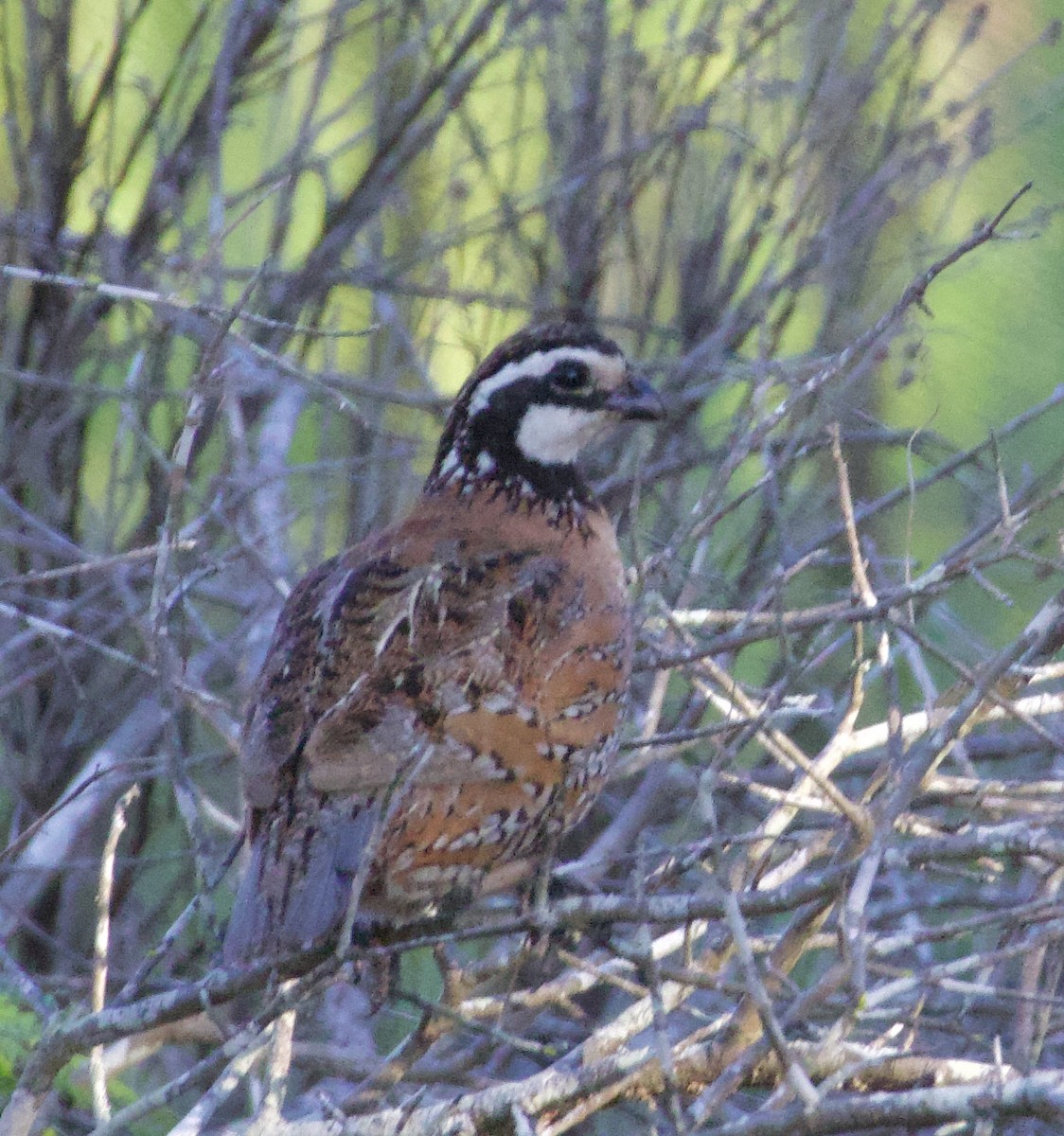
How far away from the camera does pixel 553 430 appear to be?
4633 millimetres

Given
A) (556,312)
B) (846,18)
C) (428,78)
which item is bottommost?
(556,312)

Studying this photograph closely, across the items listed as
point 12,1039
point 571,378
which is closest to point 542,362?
point 571,378

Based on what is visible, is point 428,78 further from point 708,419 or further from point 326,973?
point 326,973

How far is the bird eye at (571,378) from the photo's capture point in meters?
4.57

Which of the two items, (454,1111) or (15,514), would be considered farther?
(15,514)

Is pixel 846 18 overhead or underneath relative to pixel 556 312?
overhead

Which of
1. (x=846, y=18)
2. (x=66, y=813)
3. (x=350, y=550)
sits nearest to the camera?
(x=350, y=550)

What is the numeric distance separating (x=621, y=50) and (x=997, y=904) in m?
3.25

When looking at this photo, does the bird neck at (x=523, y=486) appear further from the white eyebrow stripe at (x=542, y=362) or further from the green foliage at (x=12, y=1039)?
the green foliage at (x=12, y=1039)

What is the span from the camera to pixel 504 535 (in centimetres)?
438

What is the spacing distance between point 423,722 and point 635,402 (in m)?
1.32

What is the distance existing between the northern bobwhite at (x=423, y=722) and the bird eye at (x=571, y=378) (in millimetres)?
487

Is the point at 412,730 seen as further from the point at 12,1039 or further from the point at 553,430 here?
the point at 553,430

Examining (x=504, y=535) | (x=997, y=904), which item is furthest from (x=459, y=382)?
(x=997, y=904)
